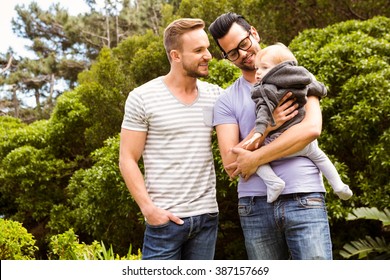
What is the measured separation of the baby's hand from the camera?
2.46 m

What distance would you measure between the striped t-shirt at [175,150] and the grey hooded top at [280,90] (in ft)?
1.12

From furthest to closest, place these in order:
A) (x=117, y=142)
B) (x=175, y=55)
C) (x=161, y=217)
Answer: (x=117, y=142) → (x=175, y=55) → (x=161, y=217)

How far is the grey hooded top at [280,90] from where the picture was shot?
2.49m

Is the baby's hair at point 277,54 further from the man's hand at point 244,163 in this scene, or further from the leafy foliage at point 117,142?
the leafy foliage at point 117,142

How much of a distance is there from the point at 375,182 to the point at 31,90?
19994mm

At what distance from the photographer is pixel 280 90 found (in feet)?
8.32

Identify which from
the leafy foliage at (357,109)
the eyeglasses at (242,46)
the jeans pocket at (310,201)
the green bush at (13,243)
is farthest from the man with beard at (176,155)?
the leafy foliage at (357,109)

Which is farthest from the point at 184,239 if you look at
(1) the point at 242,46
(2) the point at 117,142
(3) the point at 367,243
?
(2) the point at 117,142

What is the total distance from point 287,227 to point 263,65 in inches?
30.0

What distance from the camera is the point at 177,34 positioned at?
2.79 meters

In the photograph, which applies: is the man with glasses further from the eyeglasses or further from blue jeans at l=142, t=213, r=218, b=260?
→ blue jeans at l=142, t=213, r=218, b=260

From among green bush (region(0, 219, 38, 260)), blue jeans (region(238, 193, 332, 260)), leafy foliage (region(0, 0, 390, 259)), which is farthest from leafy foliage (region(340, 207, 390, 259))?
green bush (region(0, 219, 38, 260))

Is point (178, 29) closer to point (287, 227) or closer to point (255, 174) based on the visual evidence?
point (255, 174)
